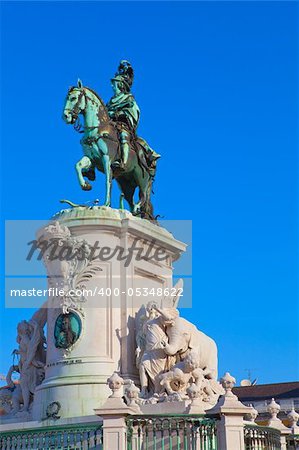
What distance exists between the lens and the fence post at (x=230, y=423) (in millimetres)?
12391

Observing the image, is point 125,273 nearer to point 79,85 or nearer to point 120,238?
point 120,238

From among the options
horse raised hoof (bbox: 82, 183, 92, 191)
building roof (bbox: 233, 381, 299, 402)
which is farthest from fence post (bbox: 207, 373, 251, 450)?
building roof (bbox: 233, 381, 299, 402)

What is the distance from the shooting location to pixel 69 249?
17.6m

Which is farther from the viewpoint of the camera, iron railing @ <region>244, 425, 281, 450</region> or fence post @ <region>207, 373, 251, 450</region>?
iron railing @ <region>244, 425, 281, 450</region>

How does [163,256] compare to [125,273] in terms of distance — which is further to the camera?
[163,256]

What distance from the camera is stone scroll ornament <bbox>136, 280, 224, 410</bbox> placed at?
15742 millimetres

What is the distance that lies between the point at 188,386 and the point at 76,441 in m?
3.14

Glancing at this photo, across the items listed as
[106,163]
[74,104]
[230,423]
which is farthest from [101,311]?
[230,423]

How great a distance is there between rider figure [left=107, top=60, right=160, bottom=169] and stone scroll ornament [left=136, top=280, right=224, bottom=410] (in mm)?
4101

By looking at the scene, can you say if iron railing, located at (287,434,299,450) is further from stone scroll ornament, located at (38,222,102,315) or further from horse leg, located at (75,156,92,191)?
horse leg, located at (75,156,92,191)

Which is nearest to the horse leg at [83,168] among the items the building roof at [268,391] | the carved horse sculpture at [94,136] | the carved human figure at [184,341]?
the carved horse sculpture at [94,136]

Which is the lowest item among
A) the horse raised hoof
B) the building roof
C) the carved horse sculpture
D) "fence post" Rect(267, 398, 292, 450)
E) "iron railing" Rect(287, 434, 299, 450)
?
"iron railing" Rect(287, 434, 299, 450)

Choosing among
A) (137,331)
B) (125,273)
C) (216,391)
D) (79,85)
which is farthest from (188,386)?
(79,85)

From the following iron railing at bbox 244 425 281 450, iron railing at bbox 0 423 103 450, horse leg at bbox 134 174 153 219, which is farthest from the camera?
horse leg at bbox 134 174 153 219
